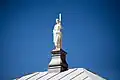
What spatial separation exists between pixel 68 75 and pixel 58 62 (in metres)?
1.60

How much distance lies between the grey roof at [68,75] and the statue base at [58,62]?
17.0 inches

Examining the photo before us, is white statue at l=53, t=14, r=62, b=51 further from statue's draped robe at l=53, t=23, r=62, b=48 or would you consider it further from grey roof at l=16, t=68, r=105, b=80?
grey roof at l=16, t=68, r=105, b=80

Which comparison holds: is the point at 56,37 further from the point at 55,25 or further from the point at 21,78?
the point at 21,78

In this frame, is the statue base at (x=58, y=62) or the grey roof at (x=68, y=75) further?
the statue base at (x=58, y=62)

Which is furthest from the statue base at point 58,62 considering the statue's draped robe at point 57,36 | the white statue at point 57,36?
the statue's draped robe at point 57,36

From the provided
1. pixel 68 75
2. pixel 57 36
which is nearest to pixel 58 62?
pixel 68 75

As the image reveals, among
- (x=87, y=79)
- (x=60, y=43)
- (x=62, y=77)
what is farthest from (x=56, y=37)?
(x=87, y=79)

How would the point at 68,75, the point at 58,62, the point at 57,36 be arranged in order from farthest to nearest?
the point at 57,36 → the point at 58,62 → the point at 68,75

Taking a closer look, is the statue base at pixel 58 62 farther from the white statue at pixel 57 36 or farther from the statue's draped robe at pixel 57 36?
the statue's draped robe at pixel 57 36

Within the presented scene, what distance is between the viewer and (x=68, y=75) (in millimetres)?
16156

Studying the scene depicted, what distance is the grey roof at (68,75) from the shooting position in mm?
15486

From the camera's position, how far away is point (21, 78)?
17250 mm

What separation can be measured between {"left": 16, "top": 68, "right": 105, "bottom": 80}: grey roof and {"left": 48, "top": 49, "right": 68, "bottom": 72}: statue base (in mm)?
432

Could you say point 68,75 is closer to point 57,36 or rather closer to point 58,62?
point 58,62
